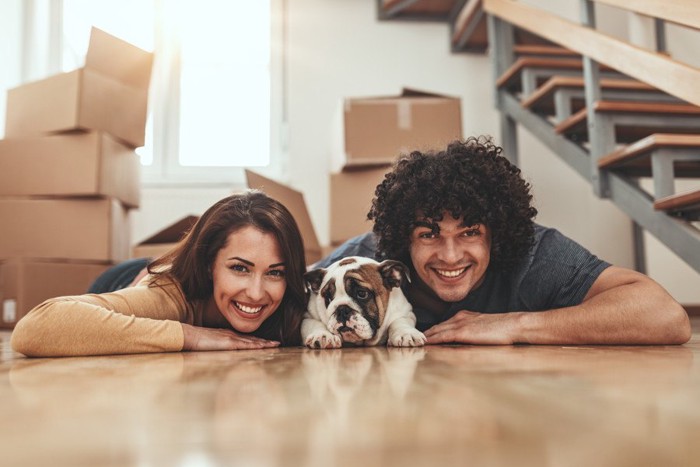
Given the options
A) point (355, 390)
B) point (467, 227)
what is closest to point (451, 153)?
point (467, 227)

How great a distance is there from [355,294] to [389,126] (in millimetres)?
1713

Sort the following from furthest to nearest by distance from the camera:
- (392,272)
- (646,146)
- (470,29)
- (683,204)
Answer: (470,29)
(646,146)
(683,204)
(392,272)

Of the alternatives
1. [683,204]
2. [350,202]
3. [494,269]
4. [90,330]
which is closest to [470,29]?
[350,202]

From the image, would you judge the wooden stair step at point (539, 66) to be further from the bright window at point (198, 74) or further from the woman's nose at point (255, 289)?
the woman's nose at point (255, 289)

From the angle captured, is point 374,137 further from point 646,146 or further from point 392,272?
point 392,272

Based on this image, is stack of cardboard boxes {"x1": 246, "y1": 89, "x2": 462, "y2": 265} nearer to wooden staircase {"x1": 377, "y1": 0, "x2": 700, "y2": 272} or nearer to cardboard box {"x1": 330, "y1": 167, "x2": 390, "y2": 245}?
cardboard box {"x1": 330, "y1": 167, "x2": 390, "y2": 245}

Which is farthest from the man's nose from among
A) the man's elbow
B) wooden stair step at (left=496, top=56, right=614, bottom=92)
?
wooden stair step at (left=496, top=56, right=614, bottom=92)

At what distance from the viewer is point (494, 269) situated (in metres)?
1.87

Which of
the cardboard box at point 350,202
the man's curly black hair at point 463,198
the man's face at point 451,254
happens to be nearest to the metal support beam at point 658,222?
the man's curly black hair at point 463,198

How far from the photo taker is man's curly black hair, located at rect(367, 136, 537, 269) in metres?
1.73

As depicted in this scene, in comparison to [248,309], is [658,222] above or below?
above

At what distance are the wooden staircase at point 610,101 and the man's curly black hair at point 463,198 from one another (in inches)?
25.0

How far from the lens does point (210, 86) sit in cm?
455

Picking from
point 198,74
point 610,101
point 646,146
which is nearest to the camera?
point 646,146
